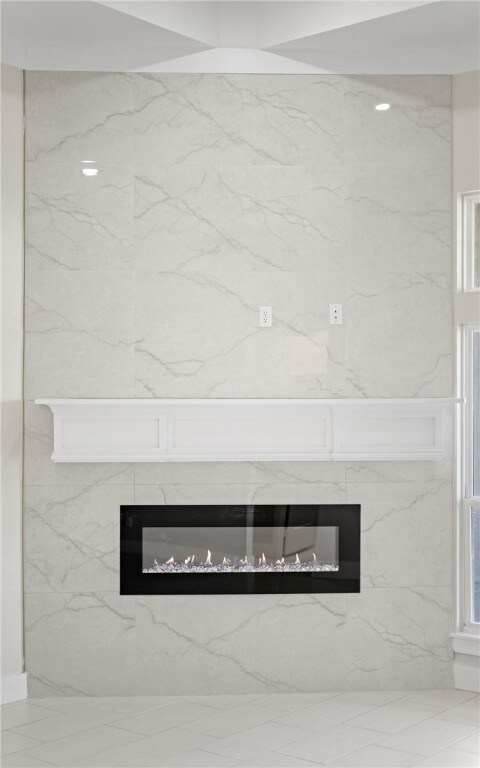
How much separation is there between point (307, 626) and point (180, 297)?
171 centimetres

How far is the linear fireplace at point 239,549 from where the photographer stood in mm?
4113

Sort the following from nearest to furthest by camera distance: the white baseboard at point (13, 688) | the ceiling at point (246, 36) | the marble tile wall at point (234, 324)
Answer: the ceiling at point (246, 36) → the white baseboard at point (13, 688) → the marble tile wall at point (234, 324)

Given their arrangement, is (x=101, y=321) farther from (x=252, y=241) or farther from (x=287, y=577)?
(x=287, y=577)

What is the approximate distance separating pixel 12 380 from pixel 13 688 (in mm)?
1443

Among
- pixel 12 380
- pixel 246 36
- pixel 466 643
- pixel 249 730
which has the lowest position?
pixel 249 730

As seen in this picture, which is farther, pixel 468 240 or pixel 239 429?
pixel 468 240

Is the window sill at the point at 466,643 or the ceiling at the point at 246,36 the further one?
the window sill at the point at 466,643

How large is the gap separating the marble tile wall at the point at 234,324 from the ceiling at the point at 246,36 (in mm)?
83

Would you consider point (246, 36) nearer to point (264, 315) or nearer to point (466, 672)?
point (264, 315)

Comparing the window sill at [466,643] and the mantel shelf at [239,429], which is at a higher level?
the mantel shelf at [239,429]

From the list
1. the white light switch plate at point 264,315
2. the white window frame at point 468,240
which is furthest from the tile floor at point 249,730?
the white window frame at point 468,240

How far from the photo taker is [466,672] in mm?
4121

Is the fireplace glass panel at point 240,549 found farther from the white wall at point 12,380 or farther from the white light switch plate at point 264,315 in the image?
the white light switch plate at point 264,315

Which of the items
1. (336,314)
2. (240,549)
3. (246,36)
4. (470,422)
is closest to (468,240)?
(336,314)
